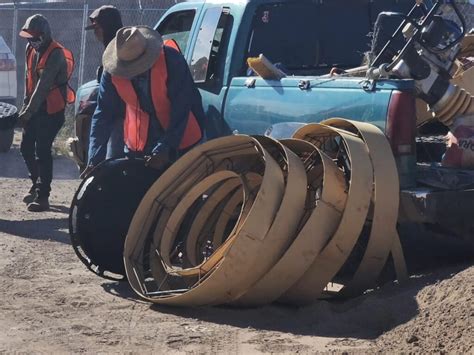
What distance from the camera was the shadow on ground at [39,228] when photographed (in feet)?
31.5

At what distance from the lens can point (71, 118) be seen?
744 inches

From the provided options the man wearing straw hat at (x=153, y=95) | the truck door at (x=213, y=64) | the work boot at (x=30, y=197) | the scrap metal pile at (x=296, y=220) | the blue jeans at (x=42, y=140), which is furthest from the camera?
the work boot at (x=30, y=197)

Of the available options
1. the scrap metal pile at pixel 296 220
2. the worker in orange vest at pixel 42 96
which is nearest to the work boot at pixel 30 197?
the worker in orange vest at pixel 42 96

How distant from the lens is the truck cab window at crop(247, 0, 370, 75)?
8.31m

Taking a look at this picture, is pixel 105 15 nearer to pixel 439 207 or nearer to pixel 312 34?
pixel 312 34

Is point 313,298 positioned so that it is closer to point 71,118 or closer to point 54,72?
point 54,72

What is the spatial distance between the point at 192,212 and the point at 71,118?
11708 mm

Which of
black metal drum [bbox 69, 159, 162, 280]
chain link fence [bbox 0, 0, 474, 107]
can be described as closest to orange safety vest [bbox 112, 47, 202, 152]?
black metal drum [bbox 69, 159, 162, 280]

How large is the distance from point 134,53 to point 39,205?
394 centimetres

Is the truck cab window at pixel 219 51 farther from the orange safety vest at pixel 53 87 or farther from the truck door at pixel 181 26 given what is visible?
the orange safety vest at pixel 53 87

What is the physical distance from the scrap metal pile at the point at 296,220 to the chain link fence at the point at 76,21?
447 inches

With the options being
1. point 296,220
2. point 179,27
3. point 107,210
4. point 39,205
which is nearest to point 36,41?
point 39,205

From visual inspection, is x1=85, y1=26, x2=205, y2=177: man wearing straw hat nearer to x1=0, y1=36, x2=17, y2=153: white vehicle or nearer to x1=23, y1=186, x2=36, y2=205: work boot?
x1=23, y1=186, x2=36, y2=205: work boot

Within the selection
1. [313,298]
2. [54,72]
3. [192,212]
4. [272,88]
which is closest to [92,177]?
[192,212]
